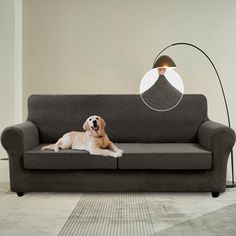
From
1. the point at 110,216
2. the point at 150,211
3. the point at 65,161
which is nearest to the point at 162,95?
the point at 65,161

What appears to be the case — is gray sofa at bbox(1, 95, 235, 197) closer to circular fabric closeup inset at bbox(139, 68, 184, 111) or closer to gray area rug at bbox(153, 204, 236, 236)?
gray area rug at bbox(153, 204, 236, 236)

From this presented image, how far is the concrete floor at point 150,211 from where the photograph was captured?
240 cm

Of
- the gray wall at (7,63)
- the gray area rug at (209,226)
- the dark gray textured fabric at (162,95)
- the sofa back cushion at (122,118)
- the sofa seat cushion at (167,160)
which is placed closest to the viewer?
the gray area rug at (209,226)

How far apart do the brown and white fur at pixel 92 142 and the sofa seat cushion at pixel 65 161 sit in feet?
0.20

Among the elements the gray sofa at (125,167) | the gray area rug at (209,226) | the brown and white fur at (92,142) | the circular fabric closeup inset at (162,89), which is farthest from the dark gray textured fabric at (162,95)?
the gray area rug at (209,226)

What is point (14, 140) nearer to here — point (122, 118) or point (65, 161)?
point (65, 161)

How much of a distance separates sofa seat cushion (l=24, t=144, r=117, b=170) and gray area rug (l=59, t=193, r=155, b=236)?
0.28 meters

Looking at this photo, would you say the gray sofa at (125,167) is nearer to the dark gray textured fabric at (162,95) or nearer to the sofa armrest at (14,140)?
the sofa armrest at (14,140)

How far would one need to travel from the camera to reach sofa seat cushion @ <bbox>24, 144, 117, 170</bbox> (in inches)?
126

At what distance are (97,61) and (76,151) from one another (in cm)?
170

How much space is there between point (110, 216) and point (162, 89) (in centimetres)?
192

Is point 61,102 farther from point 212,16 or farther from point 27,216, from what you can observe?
point 212,16

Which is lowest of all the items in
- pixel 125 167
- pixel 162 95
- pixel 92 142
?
pixel 125 167

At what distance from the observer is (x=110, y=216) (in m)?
2.67
